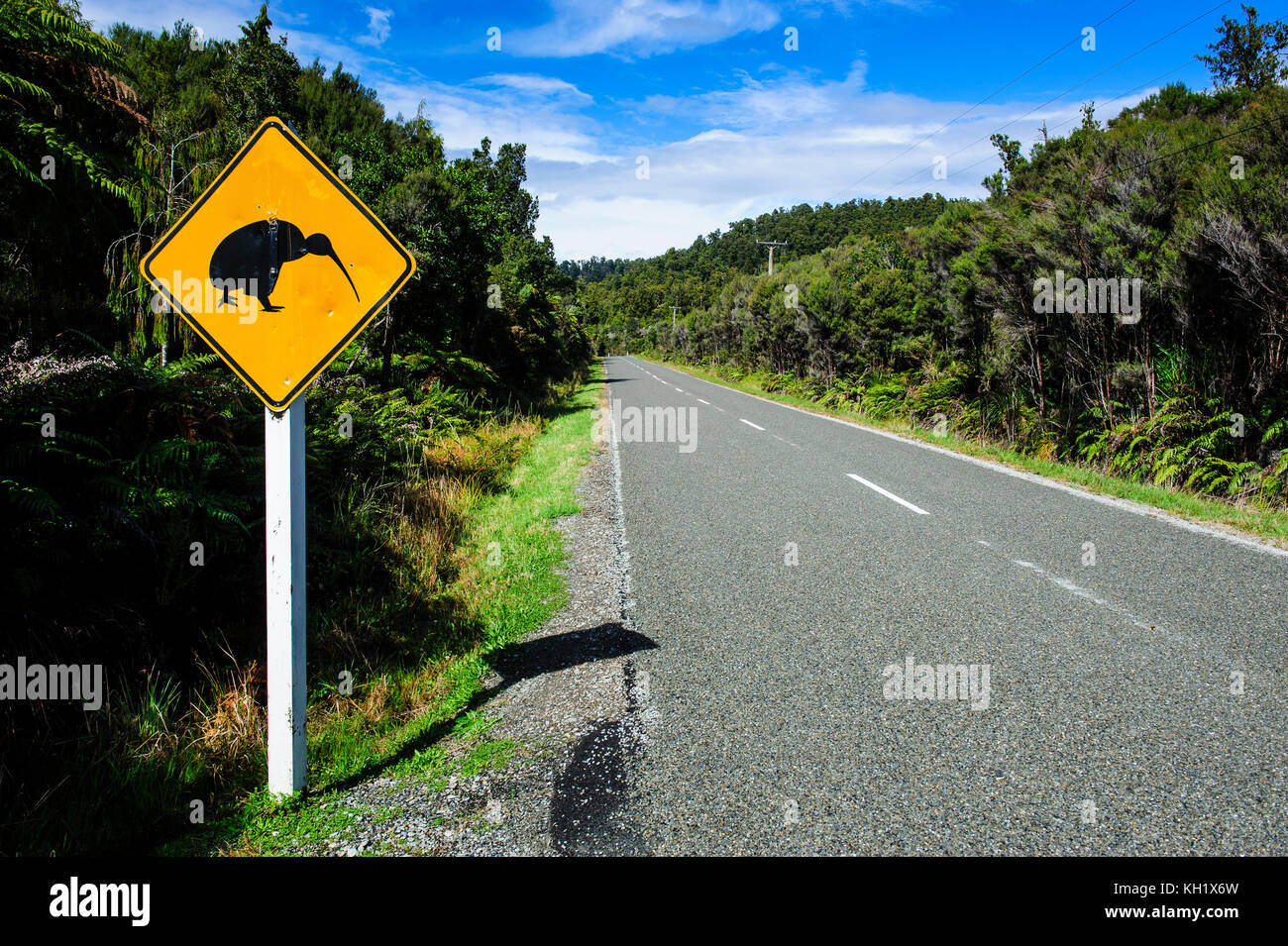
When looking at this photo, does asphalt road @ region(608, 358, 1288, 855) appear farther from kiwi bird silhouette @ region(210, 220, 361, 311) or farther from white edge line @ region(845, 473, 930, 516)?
kiwi bird silhouette @ region(210, 220, 361, 311)

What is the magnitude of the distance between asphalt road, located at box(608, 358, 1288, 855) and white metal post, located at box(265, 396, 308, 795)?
53.2 inches

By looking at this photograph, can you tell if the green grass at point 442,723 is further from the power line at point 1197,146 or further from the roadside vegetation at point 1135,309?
the power line at point 1197,146

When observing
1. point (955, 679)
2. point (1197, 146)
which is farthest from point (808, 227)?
point (955, 679)

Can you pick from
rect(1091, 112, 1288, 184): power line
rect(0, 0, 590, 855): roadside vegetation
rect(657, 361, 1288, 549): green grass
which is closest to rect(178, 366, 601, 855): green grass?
rect(0, 0, 590, 855): roadside vegetation

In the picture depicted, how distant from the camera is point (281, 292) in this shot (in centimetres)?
264

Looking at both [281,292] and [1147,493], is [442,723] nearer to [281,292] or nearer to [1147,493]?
[281,292]

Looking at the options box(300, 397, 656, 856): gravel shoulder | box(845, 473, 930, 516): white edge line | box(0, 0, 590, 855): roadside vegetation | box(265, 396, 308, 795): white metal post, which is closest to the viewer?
box(300, 397, 656, 856): gravel shoulder

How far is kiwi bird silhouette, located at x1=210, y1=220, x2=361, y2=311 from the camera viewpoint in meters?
2.61

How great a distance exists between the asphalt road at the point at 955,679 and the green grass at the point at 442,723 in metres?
0.78

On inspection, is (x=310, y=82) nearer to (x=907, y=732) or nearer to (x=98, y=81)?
(x=98, y=81)

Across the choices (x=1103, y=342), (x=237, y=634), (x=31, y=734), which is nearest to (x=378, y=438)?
(x=237, y=634)

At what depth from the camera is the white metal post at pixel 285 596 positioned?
2.52 metres

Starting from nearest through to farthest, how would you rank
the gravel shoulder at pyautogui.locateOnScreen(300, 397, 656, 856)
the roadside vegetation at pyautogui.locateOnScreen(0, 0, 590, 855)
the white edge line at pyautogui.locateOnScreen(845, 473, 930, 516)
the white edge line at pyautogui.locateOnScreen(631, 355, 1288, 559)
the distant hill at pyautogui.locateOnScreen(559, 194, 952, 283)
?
the gravel shoulder at pyautogui.locateOnScreen(300, 397, 656, 856) → the roadside vegetation at pyautogui.locateOnScreen(0, 0, 590, 855) → the white edge line at pyautogui.locateOnScreen(631, 355, 1288, 559) → the white edge line at pyautogui.locateOnScreen(845, 473, 930, 516) → the distant hill at pyautogui.locateOnScreen(559, 194, 952, 283)

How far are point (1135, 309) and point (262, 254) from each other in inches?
437
